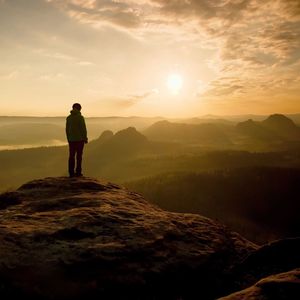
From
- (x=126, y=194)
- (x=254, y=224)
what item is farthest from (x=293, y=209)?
(x=126, y=194)

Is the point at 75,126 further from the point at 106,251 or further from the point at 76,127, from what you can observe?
the point at 106,251

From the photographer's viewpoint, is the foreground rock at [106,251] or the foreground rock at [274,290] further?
the foreground rock at [106,251]

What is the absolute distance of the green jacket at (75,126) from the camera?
19.3m

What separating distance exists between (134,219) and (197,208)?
461ft

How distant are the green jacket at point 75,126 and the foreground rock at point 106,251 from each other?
4.37 m

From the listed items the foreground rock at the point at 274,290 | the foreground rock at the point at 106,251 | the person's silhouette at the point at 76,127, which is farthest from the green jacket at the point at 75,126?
the foreground rock at the point at 274,290

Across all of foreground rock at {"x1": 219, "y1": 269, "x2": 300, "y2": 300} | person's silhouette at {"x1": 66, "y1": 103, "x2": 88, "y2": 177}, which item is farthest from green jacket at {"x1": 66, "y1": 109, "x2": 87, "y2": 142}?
foreground rock at {"x1": 219, "y1": 269, "x2": 300, "y2": 300}

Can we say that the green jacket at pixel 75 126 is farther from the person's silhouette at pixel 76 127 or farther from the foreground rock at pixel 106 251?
the foreground rock at pixel 106 251

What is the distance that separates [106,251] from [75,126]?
386 inches

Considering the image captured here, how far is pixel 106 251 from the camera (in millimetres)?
11086

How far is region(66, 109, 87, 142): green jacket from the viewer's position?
19.3 meters

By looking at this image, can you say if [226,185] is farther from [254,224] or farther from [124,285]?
[124,285]

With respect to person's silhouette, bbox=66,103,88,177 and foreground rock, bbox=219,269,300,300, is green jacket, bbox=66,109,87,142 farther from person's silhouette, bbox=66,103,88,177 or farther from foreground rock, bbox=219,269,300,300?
foreground rock, bbox=219,269,300,300

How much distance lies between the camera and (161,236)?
12.8 meters
